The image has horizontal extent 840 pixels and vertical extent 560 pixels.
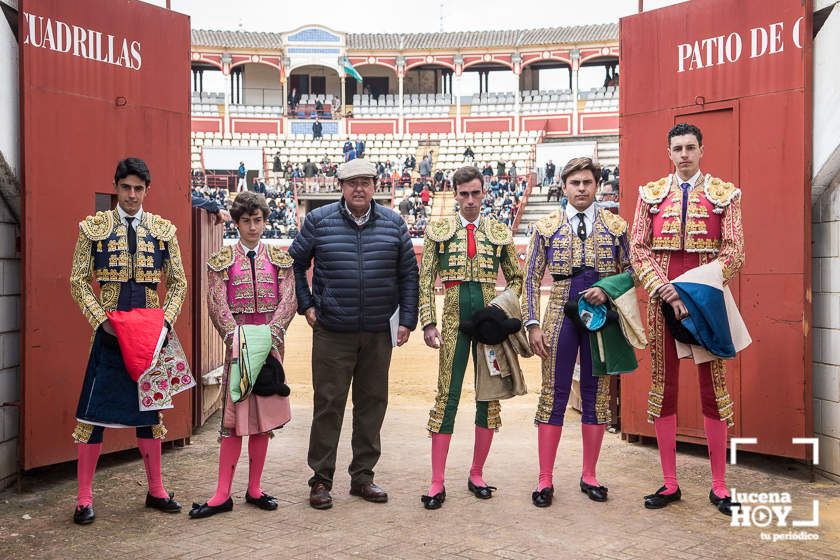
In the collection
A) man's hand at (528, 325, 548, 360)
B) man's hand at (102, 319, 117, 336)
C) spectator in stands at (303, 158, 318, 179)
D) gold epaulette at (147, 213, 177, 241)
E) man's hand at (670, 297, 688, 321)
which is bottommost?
man's hand at (528, 325, 548, 360)

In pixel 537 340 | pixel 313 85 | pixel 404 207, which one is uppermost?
pixel 313 85

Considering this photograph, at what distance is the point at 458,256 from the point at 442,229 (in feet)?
0.55

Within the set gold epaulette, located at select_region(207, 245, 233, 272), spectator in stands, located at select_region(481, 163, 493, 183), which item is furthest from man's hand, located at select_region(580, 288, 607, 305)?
spectator in stands, located at select_region(481, 163, 493, 183)

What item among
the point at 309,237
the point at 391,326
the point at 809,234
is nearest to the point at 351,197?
→ the point at 309,237

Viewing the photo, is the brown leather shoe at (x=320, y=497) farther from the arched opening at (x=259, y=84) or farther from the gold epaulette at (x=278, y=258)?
the arched opening at (x=259, y=84)

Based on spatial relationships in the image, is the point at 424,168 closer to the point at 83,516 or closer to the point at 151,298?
the point at 151,298

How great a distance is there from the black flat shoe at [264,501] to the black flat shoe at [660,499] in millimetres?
1771

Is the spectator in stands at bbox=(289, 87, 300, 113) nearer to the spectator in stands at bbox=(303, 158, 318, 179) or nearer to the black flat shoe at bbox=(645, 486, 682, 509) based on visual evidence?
the spectator in stands at bbox=(303, 158, 318, 179)

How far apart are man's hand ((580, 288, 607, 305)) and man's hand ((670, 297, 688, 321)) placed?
322mm

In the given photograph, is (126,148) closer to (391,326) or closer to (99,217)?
(99,217)

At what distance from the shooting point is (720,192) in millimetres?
4199

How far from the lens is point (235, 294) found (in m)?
4.23

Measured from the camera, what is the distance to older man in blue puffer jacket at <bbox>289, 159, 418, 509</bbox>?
14.2 feet

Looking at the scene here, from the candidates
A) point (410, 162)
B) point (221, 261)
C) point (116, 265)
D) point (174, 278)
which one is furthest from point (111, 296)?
point (410, 162)
